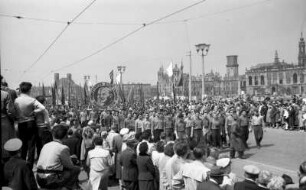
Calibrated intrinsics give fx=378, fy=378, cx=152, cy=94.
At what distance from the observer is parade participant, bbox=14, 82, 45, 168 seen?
234 inches

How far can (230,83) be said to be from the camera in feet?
541

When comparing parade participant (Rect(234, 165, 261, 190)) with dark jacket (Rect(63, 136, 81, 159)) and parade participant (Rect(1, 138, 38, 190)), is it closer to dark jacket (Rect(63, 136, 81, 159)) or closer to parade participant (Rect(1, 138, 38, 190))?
parade participant (Rect(1, 138, 38, 190))

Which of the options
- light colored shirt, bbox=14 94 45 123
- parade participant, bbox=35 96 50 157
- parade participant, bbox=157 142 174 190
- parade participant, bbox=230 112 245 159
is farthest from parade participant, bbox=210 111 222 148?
light colored shirt, bbox=14 94 45 123

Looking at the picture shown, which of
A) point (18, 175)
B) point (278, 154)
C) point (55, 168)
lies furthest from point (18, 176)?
point (278, 154)

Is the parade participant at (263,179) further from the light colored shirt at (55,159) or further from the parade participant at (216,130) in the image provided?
the parade participant at (216,130)

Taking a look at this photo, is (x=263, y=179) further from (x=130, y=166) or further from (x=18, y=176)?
(x=130, y=166)

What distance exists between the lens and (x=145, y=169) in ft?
23.4

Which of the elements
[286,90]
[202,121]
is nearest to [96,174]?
[202,121]

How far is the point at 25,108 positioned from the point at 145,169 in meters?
2.50

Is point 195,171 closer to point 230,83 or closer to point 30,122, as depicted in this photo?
Result: point 30,122

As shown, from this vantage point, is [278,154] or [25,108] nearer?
[25,108]

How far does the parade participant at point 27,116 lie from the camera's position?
5938 millimetres

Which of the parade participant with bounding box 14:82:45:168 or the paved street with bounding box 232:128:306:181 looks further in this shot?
the paved street with bounding box 232:128:306:181

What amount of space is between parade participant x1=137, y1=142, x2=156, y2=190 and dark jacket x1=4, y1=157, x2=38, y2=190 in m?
2.92
